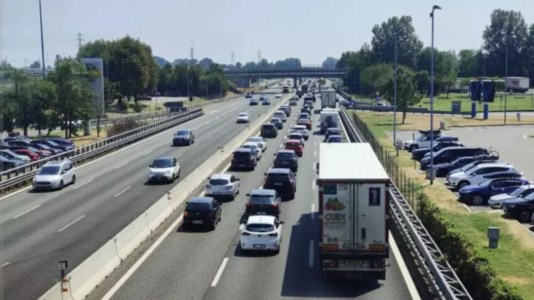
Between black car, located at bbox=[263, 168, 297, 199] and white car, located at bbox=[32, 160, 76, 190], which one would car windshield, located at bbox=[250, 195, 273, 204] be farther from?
Answer: white car, located at bbox=[32, 160, 76, 190]

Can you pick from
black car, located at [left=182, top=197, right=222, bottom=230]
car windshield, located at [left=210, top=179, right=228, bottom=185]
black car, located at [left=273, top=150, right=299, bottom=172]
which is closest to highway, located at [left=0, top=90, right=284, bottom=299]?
black car, located at [left=182, top=197, right=222, bottom=230]

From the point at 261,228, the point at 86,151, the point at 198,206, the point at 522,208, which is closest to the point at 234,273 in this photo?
the point at 261,228

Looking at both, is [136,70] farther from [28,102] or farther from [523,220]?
[523,220]

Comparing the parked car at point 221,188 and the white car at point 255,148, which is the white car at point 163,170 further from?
the white car at point 255,148

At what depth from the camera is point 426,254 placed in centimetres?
1977

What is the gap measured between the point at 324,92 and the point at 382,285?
86794mm

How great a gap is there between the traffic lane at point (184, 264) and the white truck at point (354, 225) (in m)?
3.80

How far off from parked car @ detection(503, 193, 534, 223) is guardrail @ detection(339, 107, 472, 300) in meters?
4.76

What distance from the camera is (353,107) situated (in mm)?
116062

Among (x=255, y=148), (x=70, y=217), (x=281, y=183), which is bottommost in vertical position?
(x=70, y=217)

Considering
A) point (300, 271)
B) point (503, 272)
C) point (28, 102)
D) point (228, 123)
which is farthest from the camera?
point (228, 123)

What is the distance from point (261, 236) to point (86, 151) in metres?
31.9

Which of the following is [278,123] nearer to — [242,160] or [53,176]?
[242,160]

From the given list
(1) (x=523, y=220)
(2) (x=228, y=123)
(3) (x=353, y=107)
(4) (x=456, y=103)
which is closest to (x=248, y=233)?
(1) (x=523, y=220)
